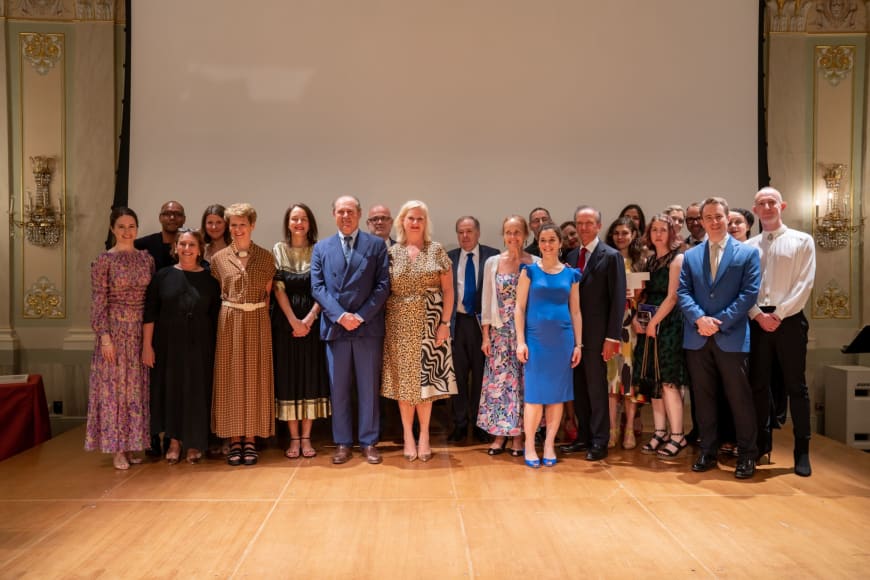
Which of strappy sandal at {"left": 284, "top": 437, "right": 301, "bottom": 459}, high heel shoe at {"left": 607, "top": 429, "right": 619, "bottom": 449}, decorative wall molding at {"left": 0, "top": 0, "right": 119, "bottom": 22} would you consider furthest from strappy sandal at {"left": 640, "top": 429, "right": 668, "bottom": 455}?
decorative wall molding at {"left": 0, "top": 0, "right": 119, "bottom": 22}

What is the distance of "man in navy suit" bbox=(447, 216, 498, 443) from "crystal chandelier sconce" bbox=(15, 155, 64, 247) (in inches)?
135

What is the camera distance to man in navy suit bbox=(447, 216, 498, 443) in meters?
4.49

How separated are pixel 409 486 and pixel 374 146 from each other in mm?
2990

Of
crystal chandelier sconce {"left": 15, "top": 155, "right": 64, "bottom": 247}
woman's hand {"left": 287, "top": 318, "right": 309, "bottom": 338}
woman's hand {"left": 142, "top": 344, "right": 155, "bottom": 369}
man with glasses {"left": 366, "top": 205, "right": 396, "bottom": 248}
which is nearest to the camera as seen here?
woman's hand {"left": 142, "top": 344, "right": 155, "bottom": 369}

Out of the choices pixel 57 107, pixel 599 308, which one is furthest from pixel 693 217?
pixel 57 107

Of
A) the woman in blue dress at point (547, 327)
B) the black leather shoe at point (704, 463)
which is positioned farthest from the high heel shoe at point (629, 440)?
the woman in blue dress at point (547, 327)

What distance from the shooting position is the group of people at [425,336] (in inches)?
147

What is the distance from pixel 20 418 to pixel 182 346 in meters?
1.72

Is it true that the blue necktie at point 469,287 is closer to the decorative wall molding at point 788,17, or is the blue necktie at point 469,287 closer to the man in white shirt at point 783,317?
the man in white shirt at point 783,317

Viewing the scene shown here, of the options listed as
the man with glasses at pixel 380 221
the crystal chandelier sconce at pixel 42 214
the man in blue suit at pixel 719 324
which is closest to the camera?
the man in blue suit at pixel 719 324

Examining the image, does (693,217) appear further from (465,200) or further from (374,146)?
(374,146)

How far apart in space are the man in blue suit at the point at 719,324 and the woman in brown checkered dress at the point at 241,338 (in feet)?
7.97

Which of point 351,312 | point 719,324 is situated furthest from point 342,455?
point 719,324

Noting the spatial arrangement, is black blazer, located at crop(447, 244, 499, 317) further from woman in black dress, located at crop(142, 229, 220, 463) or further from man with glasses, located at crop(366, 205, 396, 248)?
woman in black dress, located at crop(142, 229, 220, 463)
